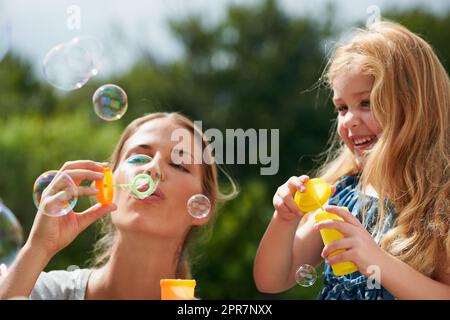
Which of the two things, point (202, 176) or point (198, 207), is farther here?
point (202, 176)

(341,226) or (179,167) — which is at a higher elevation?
(179,167)

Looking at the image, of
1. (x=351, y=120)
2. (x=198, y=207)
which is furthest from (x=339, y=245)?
(x=198, y=207)

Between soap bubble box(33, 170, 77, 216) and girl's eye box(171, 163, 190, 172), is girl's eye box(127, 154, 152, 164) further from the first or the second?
soap bubble box(33, 170, 77, 216)

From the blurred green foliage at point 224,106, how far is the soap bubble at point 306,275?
4.81 meters

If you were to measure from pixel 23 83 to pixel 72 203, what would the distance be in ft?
45.0

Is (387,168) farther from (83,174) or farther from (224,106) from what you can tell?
(224,106)

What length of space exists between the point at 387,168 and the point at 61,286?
1299 mm

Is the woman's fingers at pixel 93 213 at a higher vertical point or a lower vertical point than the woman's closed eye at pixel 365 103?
lower

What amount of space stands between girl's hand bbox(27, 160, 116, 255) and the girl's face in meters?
0.86

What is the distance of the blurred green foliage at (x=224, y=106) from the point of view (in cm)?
751

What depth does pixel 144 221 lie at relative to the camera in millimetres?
2461

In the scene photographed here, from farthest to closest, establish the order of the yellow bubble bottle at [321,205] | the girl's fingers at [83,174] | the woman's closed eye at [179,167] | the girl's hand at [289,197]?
the woman's closed eye at [179,167] → the girl's fingers at [83,174] → the girl's hand at [289,197] → the yellow bubble bottle at [321,205]

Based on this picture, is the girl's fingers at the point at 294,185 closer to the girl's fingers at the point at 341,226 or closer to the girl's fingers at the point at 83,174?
the girl's fingers at the point at 341,226

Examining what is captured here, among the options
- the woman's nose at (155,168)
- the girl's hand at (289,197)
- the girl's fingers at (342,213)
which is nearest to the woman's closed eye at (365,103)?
the girl's hand at (289,197)
